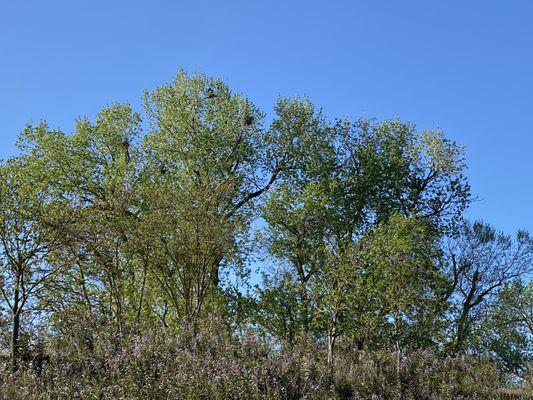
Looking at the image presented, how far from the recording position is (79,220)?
15.0m

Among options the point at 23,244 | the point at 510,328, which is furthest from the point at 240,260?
the point at 510,328

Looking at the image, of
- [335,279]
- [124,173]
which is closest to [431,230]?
[335,279]

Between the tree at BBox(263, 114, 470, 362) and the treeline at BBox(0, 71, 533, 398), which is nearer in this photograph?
the treeline at BBox(0, 71, 533, 398)

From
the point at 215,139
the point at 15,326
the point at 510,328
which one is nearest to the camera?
the point at 15,326

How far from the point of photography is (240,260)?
2062 cm

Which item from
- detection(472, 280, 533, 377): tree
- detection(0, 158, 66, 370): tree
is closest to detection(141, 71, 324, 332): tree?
detection(0, 158, 66, 370): tree

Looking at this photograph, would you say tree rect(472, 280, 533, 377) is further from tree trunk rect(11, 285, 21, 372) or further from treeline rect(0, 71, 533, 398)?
tree trunk rect(11, 285, 21, 372)

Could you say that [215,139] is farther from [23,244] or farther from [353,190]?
[23,244]

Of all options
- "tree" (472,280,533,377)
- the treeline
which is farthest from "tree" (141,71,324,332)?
"tree" (472,280,533,377)

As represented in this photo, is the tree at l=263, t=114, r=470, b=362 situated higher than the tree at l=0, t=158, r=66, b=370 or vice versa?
the tree at l=263, t=114, r=470, b=362

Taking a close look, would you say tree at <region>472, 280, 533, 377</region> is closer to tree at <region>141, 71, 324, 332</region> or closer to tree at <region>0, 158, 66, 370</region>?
tree at <region>141, 71, 324, 332</region>

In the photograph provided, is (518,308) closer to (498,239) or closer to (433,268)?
(498,239)

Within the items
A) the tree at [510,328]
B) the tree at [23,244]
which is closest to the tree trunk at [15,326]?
the tree at [23,244]

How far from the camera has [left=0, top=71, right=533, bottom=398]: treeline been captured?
13250 mm
